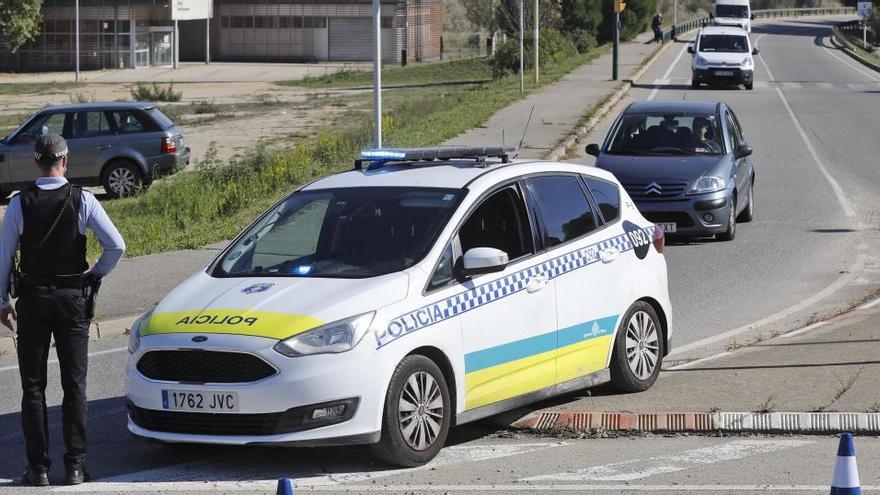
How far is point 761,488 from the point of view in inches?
281

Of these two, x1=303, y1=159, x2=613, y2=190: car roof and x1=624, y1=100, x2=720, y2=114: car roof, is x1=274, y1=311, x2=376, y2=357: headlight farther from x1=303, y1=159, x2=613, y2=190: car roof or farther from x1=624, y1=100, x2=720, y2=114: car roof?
x1=624, y1=100, x2=720, y2=114: car roof

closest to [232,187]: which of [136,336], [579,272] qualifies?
[579,272]

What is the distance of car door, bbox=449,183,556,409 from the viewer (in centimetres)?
801

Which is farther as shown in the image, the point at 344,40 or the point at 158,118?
the point at 344,40

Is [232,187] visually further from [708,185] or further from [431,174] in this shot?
[431,174]

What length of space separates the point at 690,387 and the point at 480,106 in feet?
85.8

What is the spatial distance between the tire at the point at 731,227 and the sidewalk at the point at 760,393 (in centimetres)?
625

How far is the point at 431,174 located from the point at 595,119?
2421cm

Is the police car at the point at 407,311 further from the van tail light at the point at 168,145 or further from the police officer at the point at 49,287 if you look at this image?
the van tail light at the point at 168,145

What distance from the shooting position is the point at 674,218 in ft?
56.5

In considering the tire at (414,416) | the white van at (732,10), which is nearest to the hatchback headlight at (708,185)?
the tire at (414,416)

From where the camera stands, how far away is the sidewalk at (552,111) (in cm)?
2794

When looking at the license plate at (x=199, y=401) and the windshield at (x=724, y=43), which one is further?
the windshield at (x=724, y=43)

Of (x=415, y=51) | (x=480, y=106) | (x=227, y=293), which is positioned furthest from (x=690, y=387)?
(x=415, y=51)
